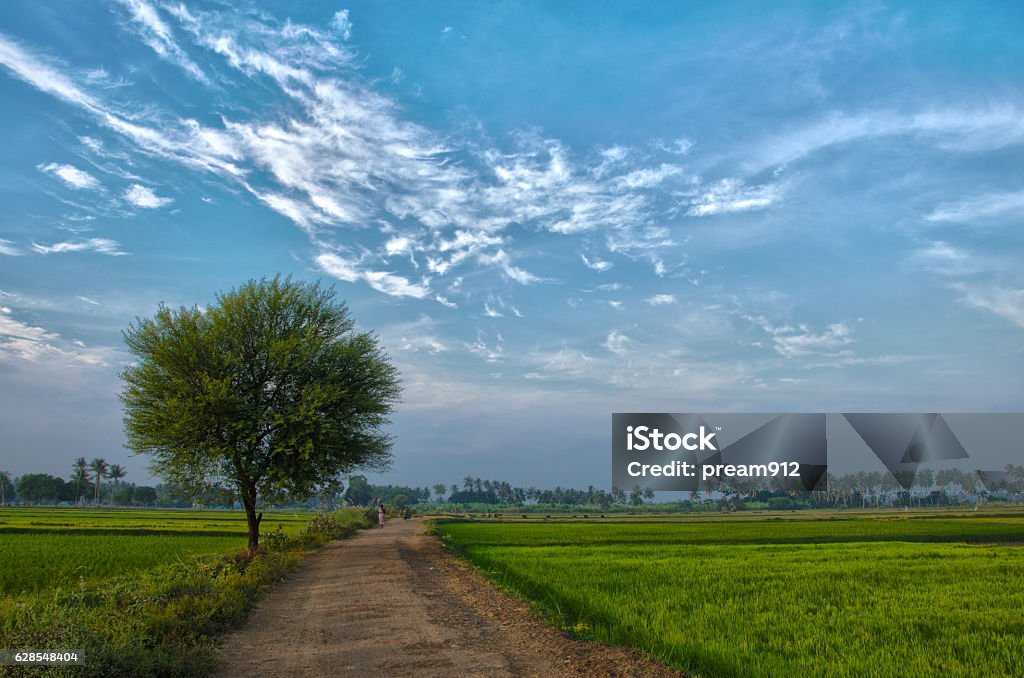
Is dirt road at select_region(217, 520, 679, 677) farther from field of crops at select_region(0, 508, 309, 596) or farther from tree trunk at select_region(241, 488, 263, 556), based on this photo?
tree trunk at select_region(241, 488, 263, 556)

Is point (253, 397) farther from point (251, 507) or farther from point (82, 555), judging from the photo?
point (82, 555)

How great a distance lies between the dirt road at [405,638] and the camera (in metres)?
9.52

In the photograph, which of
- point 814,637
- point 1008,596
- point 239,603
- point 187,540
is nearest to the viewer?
point 814,637

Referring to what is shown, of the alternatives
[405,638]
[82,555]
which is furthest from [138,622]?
[82,555]

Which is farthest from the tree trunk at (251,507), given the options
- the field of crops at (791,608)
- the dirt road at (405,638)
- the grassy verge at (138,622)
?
the field of crops at (791,608)

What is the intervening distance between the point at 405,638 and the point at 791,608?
8877 mm

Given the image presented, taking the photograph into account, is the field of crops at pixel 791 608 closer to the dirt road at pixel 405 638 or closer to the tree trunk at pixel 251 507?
the dirt road at pixel 405 638

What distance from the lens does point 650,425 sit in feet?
212

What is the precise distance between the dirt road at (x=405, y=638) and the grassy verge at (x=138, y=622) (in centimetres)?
51

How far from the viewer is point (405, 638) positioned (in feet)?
37.6

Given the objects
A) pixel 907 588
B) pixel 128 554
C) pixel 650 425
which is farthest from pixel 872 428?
pixel 128 554

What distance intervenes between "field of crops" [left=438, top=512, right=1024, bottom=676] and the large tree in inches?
314

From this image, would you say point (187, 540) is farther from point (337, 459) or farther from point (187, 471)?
point (337, 459)

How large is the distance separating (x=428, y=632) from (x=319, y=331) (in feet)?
55.8
